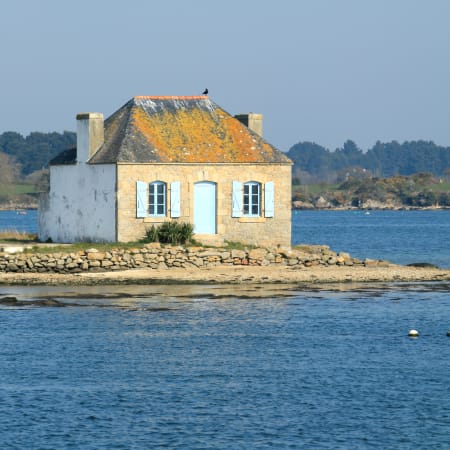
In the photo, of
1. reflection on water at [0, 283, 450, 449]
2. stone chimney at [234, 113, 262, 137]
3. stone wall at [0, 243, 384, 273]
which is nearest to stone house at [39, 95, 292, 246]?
stone chimney at [234, 113, 262, 137]

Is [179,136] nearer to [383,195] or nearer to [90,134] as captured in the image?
[90,134]

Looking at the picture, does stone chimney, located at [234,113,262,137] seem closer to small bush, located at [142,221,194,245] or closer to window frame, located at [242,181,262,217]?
window frame, located at [242,181,262,217]

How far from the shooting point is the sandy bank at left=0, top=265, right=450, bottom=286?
1476 inches

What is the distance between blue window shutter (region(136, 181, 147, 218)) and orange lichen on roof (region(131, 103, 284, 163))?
1.25 metres

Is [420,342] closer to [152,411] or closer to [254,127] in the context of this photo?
[152,411]

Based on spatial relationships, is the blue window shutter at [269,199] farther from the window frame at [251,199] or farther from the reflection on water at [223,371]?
the reflection on water at [223,371]

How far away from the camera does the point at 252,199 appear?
139 feet

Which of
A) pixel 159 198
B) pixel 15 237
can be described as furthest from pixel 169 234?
pixel 15 237

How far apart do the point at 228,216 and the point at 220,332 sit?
13569 millimetres

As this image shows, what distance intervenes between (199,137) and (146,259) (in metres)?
5.77

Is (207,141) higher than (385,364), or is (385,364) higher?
(207,141)

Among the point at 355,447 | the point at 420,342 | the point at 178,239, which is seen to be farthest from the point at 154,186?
the point at 355,447

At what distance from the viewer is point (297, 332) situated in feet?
94.8

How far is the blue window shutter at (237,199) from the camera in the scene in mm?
41875
